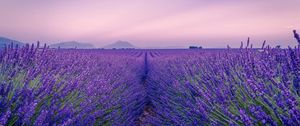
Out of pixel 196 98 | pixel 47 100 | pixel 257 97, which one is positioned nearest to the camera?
pixel 257 97

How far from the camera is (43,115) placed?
5.16 feet

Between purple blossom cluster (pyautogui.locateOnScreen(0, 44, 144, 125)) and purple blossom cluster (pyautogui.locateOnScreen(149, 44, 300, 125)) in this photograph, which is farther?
purple blossom cluster (pyautogui.locateOnScreen(0, 44, 144, 125))

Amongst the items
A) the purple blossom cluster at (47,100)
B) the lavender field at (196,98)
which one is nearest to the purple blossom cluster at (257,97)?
the lavender field at (196,98)

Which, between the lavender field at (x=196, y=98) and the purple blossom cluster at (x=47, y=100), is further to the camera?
the purple blossom cluster at (x=47, y=100)

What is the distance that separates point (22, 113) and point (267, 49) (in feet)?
6.95

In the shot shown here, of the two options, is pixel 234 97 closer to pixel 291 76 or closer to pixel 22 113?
pixel 291 76

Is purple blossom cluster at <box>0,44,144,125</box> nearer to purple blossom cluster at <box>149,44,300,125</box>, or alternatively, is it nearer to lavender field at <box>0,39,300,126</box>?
lavender field at <box>0,39,300,126</box>

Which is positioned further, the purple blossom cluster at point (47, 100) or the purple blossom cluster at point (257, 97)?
the purple blossom cluster at point (47, 100)

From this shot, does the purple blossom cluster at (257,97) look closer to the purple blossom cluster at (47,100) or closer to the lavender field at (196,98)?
the lavender field at (196,98)

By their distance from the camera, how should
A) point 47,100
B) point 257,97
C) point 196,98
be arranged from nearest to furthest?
point 257,97, point 47,100, point 196,98

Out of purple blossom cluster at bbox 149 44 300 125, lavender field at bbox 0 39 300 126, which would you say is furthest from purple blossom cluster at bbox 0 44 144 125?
purple blossom cluster at bbox 149 44 300 125

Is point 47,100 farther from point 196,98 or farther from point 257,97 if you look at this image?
point 257,97

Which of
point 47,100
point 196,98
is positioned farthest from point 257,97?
point 47,100

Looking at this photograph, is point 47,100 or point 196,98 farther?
point 196,98
